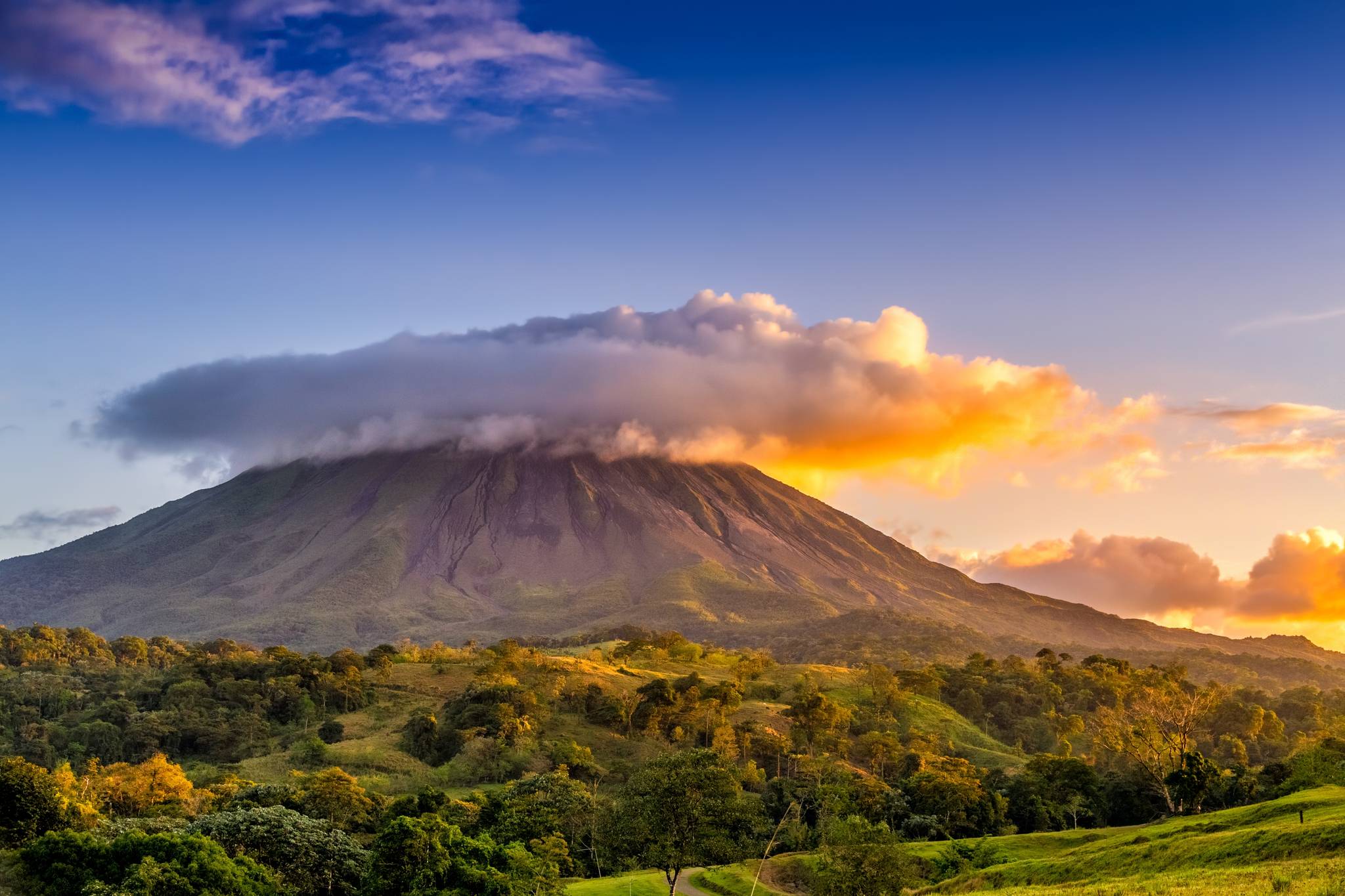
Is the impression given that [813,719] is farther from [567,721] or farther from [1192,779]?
[1192,779]

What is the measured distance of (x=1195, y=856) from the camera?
125ft

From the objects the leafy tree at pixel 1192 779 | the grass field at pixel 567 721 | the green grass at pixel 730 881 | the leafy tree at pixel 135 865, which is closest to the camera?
the leafy tree at pixel 135 865

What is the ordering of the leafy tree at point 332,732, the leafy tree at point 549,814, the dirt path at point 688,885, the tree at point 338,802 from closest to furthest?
1. the dirt path at point 688,885
2. the leafy tree at point 549,814
3. the tree at point 338,802
4. the leafy tree at point 332,732

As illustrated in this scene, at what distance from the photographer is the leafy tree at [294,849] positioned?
147 feet

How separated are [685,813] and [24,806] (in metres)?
33.1

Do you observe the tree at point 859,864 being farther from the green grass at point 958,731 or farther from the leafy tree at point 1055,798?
the green grass at point 958,731

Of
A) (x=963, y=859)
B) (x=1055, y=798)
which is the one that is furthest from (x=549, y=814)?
(x=1055, y=798)

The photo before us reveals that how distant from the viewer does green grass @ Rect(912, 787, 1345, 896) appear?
96.9ft

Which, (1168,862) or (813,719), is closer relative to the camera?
(1168,862)

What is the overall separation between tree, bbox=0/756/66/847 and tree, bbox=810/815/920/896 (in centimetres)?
3800

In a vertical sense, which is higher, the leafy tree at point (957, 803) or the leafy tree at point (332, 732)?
the leafy tree at point (332, 732)

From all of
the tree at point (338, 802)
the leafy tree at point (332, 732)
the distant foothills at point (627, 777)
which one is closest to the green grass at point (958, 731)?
the distant foothills at point (627, 777)

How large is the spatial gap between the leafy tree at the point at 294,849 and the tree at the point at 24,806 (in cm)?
1078

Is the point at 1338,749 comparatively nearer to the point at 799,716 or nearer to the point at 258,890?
the point at 799,716
